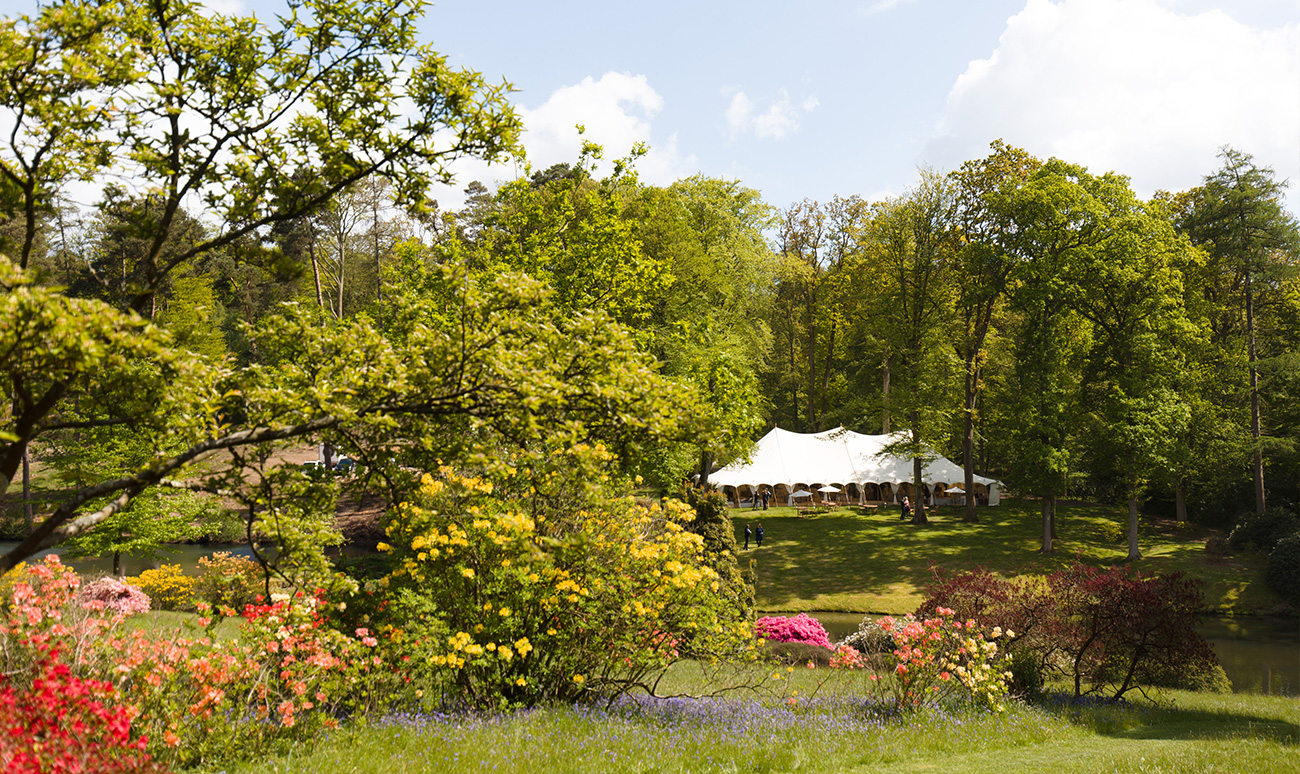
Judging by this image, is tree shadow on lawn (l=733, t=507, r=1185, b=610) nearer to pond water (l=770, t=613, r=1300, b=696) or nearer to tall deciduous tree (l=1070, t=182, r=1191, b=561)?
pond water (l=770, t=613, r=1300, b=696)

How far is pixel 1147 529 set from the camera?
107 feet

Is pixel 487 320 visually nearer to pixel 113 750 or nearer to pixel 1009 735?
pixel 113 750

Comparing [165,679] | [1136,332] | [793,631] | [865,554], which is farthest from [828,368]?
[165,679]

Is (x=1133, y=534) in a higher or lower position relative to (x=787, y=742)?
lower

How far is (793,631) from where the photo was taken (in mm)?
18219

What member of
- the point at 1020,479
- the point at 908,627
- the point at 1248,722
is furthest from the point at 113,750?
the point at 1020,479

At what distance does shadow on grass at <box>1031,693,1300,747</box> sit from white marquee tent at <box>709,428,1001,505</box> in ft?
86.1

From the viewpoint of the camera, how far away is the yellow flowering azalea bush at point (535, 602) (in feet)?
Result: 27.5

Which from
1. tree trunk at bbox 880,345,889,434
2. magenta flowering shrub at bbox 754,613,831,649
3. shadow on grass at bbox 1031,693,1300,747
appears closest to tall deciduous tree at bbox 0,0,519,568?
shadow on grass at bbox 1031,693,1300,747

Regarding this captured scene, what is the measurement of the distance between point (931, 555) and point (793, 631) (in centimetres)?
1302

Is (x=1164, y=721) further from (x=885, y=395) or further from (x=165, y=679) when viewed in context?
(x=885, y=395)

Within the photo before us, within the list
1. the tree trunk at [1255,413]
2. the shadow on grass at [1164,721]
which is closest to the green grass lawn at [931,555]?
the tree trunk at [1255,413]

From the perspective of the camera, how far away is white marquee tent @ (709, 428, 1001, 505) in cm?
3944

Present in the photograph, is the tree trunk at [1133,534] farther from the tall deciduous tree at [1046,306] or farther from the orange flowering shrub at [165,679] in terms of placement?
the orange flowering shrub at [165,679]
